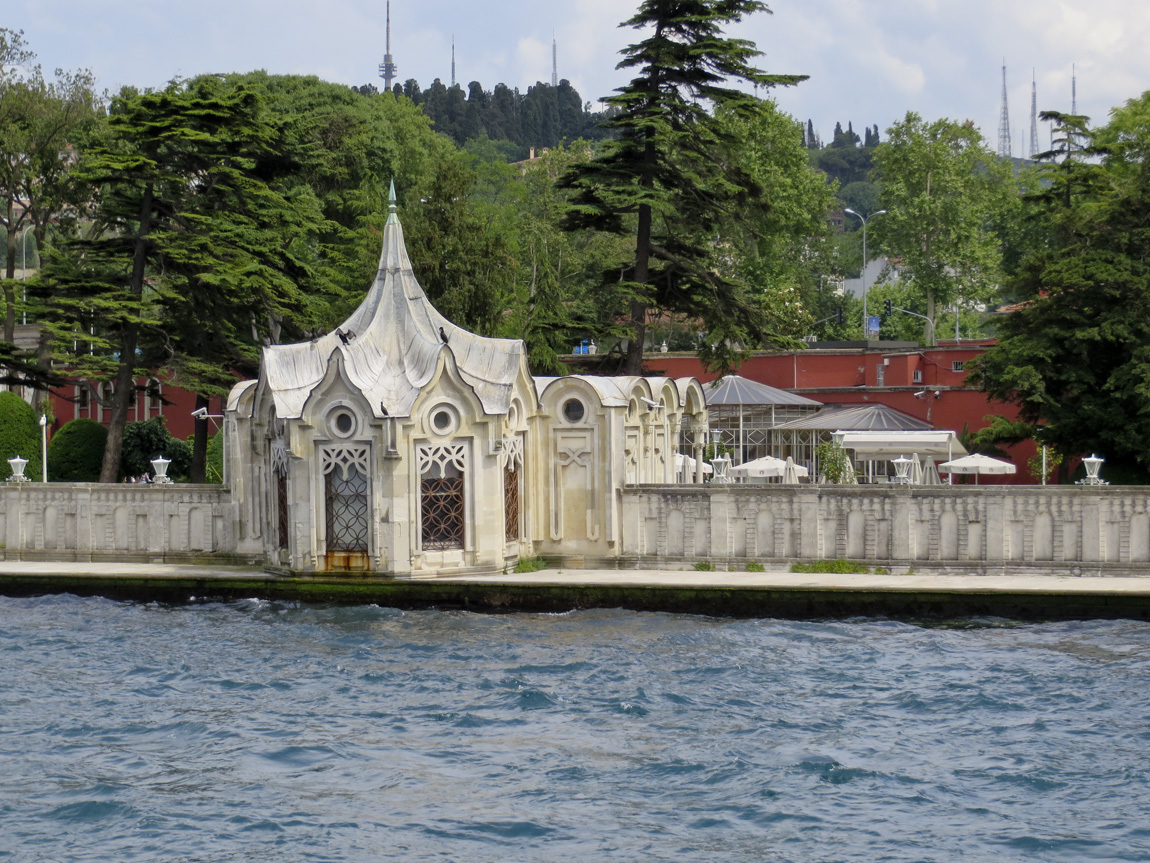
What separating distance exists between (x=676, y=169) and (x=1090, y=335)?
10.4 m

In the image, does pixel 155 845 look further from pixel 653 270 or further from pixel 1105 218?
pixel 1105 218

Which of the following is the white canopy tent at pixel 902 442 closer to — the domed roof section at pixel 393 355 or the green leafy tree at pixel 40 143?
the domed roof section at pixel 393 355

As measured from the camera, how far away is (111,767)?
50.0ft

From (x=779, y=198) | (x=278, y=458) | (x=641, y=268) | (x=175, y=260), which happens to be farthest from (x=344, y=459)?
(x=779, y=198)

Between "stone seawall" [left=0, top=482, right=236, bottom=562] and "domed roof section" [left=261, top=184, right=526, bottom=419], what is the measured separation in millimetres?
2907

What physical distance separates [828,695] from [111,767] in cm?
819

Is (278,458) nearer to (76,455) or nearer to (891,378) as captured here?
(76,455)

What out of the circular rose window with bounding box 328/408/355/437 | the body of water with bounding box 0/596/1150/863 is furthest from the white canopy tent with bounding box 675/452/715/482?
the body of water with bounding box 0/596/1150/863

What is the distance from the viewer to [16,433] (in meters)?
40.2

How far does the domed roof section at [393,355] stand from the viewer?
77.4 ft

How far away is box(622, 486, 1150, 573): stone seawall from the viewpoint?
22.5 metres

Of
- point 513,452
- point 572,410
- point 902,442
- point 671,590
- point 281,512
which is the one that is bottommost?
point 671,590

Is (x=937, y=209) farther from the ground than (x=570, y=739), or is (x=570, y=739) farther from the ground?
(x=937, y=209)

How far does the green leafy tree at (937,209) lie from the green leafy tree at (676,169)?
3397cm
